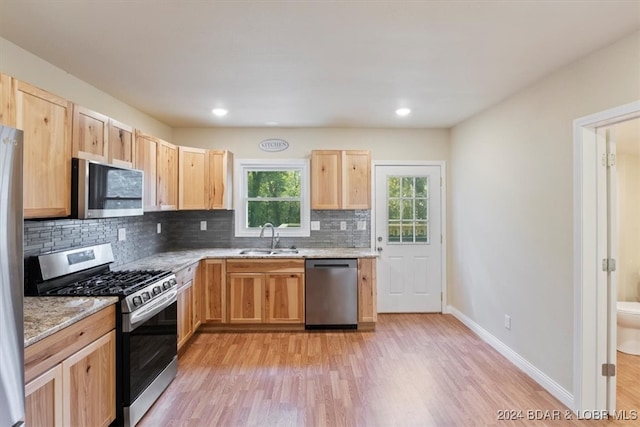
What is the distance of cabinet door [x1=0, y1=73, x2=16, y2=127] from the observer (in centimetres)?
160

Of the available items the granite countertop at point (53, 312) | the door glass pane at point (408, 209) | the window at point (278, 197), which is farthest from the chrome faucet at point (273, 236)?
the granite countertop at point (53, 312)

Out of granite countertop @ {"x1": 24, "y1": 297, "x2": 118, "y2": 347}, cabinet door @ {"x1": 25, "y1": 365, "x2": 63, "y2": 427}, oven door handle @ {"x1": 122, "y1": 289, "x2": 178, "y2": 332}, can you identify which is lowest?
cabinet door @ {"x1": 25, "y1": 365, "x2": 63, "y2": 427}

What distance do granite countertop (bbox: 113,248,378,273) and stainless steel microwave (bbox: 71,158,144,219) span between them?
63 centimetres

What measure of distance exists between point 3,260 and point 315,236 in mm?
3334

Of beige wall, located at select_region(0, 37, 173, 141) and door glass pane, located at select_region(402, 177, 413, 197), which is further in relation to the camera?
door glass pane, located at select_region(402, 177, 413, 197)

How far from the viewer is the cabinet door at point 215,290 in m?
3.62

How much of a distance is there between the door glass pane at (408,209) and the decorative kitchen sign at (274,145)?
1.47 m

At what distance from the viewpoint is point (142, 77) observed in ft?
8.52

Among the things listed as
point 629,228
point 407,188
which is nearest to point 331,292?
point 407,188

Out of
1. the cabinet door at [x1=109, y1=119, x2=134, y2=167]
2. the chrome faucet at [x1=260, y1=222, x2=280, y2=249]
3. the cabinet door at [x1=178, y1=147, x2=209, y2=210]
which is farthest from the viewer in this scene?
the chrome faucet at [x1=260, y1=222, x2=280, y2=249]

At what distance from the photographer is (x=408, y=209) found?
4.36 m

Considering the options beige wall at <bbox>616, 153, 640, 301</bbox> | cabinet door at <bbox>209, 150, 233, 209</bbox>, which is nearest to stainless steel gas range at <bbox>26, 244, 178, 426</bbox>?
cabinet door at <bbox>209, 150, 233, 209</bbox>

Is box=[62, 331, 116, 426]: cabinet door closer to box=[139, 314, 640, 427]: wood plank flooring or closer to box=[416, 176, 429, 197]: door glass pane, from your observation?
box=[139, 314, 640, 427]: wood plank flooring

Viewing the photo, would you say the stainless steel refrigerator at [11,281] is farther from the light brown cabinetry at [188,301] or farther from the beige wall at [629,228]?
the beige wall at [629,228]
